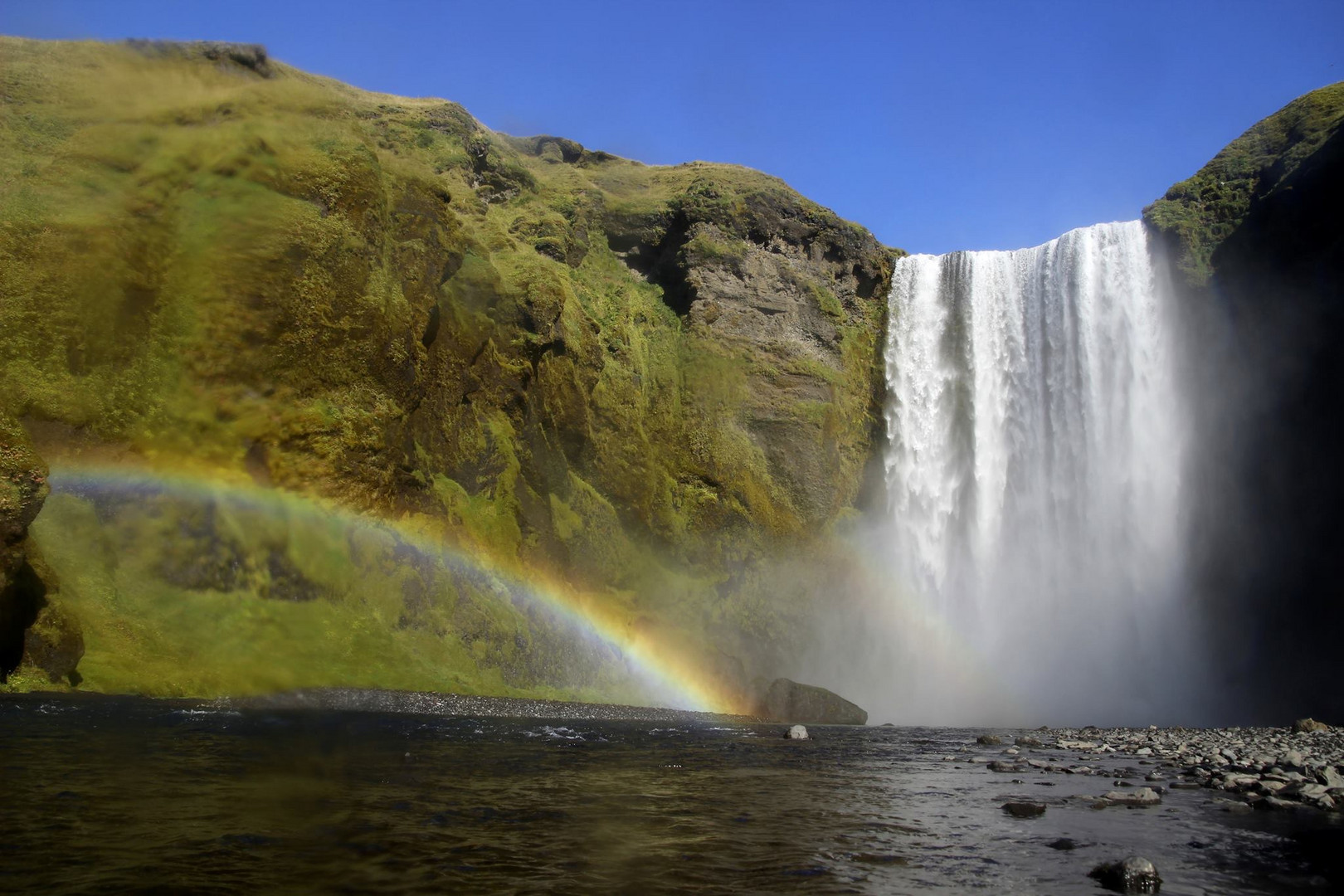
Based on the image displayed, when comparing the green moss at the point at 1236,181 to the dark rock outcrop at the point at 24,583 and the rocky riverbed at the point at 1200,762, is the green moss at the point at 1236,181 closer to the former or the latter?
the rocky riverbed at the point at 1200,762

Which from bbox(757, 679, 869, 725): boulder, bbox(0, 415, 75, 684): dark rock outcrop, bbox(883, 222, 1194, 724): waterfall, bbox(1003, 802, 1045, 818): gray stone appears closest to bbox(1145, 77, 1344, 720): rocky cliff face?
bbox(883, 222, 1194, 724): waterfall

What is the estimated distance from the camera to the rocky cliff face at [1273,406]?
121 feet

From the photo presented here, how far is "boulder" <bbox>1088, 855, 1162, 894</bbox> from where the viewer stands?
7016 mm

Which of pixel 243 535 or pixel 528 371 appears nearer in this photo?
pixel 243 535

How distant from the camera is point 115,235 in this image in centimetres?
2516

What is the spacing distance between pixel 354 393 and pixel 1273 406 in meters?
39.2

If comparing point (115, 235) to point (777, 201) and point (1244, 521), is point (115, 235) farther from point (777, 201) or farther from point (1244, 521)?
point (1244, 521)

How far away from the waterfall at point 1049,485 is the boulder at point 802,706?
1009cm

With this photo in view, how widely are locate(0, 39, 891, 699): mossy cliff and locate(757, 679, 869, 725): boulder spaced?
1.96 m

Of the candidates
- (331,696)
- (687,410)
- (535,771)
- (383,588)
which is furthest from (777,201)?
(535,771)

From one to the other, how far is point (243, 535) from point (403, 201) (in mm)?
14819

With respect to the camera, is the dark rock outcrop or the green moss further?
the green moss

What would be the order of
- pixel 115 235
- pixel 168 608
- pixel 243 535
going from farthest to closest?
1. pixel 115 235
2. pixel 243 535
3. pixel 168 608

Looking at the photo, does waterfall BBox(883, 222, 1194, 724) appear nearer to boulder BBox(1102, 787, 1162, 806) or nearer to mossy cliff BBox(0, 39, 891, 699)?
mossy cliff BBox(0, 39, 891, 699)
